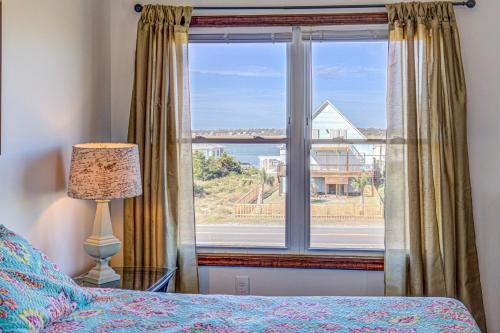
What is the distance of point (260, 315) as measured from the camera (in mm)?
1717

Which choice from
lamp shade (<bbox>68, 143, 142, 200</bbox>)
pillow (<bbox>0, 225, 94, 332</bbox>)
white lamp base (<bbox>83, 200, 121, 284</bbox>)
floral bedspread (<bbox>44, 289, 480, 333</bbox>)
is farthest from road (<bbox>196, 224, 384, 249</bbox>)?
pillow (<bbox>0, 225, 94, 332</bbox>)

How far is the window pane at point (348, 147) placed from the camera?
2.97 meters

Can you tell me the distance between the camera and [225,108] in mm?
3082

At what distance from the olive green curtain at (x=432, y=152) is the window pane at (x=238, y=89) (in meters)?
0.73

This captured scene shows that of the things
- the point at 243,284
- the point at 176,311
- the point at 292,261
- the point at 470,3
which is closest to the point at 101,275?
the point at 176,311

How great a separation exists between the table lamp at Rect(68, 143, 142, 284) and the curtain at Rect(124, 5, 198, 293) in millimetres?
433

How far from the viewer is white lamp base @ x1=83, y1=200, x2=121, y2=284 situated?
96.3 inches

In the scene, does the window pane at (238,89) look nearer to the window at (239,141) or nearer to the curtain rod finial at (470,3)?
the window at (239,141)

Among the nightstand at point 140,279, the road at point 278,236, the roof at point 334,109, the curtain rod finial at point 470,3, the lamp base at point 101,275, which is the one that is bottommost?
the nightstand at point 140,279

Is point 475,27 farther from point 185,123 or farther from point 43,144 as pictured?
point 43,144

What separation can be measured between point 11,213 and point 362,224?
2.03 meters

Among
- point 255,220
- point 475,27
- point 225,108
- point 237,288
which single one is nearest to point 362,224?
point 255,220

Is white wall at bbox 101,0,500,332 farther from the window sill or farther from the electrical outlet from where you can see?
the electrical outlet

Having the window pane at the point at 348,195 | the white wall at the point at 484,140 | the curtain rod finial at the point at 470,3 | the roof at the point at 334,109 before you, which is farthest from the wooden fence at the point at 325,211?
the curtain rod finial at the point at 470,3
